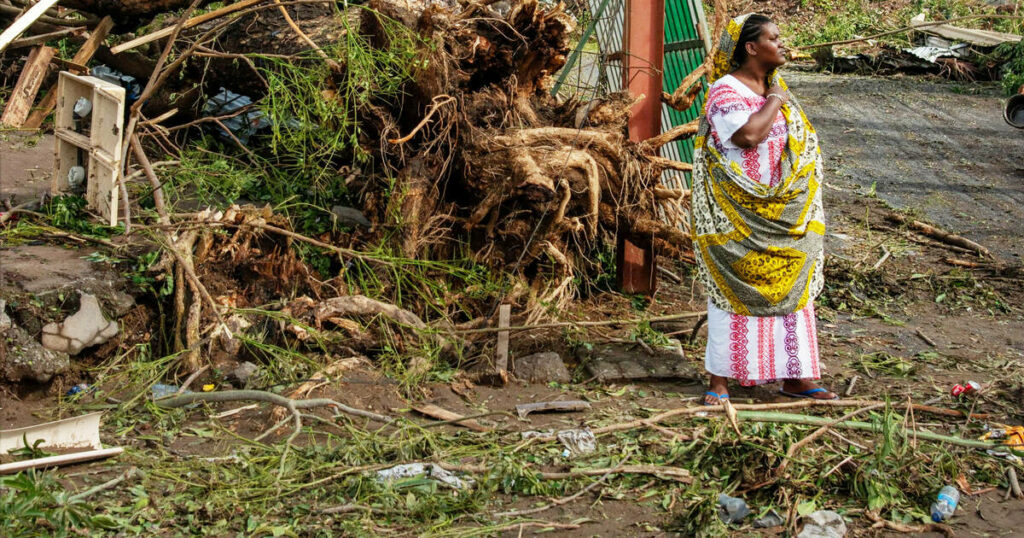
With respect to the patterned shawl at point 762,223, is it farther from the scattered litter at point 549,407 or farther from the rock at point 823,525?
the rock at point 823,525

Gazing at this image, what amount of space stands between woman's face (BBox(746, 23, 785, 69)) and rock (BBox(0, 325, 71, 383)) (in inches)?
129

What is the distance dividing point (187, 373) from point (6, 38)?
5.27ft

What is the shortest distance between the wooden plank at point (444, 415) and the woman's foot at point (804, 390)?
1.43m

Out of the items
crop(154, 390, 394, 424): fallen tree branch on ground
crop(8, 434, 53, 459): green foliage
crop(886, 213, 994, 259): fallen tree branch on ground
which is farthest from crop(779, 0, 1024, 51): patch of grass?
crop(8, 434, 53, 459): green foliage

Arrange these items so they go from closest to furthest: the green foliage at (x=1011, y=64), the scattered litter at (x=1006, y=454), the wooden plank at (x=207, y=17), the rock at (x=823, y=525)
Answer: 1. the rock at (x=823, y=525)
2. the scattered litter at (x=1006, y=454)
3. the wooden plank at (x=207, y=17)
4. the green foliage at (x=1011, y=64)

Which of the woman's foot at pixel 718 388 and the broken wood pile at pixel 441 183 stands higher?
the broken wood pile at pixel 441 183

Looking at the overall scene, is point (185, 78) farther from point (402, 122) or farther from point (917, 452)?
point (917, 452)

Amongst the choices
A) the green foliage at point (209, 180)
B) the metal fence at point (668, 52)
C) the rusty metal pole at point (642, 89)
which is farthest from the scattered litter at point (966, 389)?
the green foliage at point (209, 180)

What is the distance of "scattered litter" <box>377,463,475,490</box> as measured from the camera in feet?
10.3

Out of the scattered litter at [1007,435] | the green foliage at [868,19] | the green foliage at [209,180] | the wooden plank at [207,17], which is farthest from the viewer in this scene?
the green foliage at [868,19]

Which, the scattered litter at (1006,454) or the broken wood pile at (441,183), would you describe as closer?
the scattered litter at (1006,454)

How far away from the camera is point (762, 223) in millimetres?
3945

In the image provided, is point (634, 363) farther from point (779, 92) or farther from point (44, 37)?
point (44, 37)

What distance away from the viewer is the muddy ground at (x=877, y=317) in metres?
3.45
